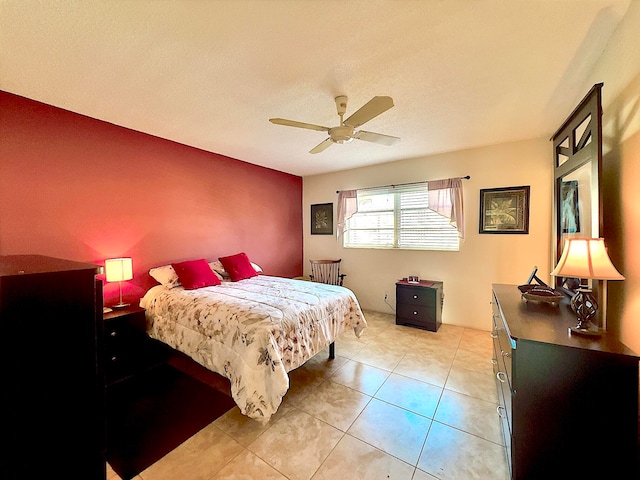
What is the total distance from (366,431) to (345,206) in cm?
341

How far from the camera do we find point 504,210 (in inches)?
130

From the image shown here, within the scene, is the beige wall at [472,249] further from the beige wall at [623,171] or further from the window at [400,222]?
the beige wall at [623,171]

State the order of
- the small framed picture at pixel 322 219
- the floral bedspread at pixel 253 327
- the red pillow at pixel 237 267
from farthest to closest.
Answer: the small framed picture at pixel 322 219 → the red pillow at pixel 237 267 → the floral bedspread at pixel 253 327

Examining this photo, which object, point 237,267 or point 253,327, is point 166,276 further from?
point 253,327

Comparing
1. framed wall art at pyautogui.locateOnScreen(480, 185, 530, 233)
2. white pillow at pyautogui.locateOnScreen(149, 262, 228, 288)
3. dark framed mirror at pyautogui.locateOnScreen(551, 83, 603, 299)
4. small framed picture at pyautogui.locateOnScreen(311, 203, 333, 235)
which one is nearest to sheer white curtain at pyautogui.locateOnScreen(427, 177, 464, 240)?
framed wall art at pyautogui.locateOnScreen(480, 185, 530, 233)

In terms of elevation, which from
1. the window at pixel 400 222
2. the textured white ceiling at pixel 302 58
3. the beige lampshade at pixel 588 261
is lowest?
the beige lampshade at pixel 588 261

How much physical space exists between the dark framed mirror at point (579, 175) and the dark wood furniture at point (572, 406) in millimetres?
486

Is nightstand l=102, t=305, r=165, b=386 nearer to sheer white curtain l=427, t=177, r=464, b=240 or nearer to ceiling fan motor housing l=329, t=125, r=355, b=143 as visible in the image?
ceiling fan motor housing l=329, t=125, r=355, b=143

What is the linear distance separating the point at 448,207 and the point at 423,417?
8.79ft

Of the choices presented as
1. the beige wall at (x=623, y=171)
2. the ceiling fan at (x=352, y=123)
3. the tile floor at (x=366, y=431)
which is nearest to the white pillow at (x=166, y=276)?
the tile floor at (x=366, y=431)

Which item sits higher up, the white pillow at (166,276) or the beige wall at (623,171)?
the beige wall at (623,171)

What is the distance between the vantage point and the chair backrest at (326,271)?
4.58 meters

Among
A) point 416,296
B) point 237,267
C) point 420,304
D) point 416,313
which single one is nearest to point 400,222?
point 416,296

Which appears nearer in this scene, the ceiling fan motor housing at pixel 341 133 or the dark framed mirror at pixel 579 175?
the dark framed mirror at pixel 579 175
